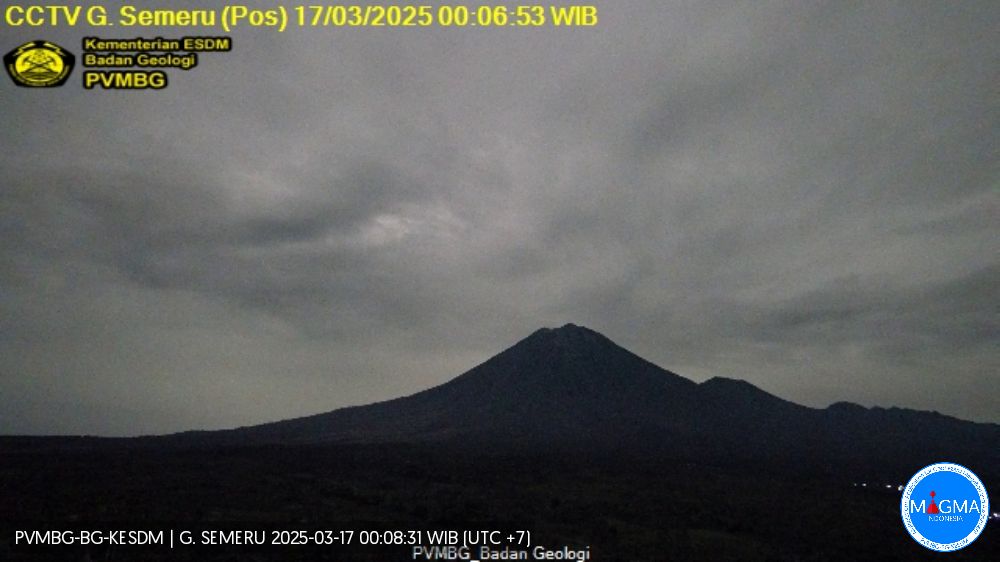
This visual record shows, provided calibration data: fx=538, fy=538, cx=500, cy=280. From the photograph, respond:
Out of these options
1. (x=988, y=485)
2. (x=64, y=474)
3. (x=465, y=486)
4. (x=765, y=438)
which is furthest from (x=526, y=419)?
(x=64, y=474)

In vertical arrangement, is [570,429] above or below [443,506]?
below

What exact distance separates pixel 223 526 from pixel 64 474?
2636cm

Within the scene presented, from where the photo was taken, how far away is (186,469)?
173ft

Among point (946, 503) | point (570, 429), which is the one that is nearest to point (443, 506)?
point (946, 503)

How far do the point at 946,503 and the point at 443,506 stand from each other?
3184 cm

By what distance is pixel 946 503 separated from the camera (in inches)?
1233

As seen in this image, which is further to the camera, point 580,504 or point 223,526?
point 580,504

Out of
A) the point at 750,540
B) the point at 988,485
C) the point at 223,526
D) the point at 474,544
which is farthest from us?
the point at 988,485

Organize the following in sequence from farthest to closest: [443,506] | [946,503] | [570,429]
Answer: [570,429]
[443,506]
[946,503]

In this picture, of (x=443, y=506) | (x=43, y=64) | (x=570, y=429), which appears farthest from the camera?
(x=570, y=429)

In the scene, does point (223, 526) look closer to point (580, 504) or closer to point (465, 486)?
point (465, 486)

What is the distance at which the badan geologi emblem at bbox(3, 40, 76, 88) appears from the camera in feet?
90.8

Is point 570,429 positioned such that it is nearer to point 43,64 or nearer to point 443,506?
point 443,506

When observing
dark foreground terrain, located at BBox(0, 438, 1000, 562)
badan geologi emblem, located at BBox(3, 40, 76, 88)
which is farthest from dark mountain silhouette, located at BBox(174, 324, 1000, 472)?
badan geologi emblem, located at BBox(3, 40, 76, 88)
